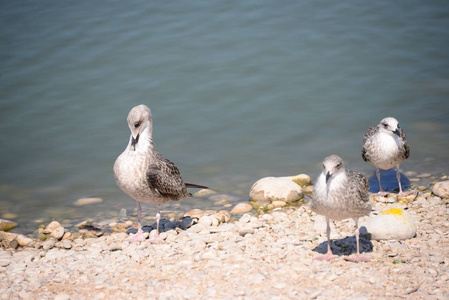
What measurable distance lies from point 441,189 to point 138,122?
5461mm

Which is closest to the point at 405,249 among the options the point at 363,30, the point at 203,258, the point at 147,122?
the point at 203,258

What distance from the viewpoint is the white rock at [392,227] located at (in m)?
8.51

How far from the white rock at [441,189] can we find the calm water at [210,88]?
149 centimetres

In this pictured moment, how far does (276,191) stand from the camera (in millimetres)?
11047

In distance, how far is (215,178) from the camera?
12477mm

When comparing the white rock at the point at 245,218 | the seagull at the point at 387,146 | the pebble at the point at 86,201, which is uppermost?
the seagull at the point at 387,146

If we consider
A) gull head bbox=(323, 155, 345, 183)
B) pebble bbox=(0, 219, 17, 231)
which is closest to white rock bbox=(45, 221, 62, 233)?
pebble bbox=(0, 219, 17, 231)

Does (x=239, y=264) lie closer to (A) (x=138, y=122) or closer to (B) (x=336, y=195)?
(B) (x=336, y=195)

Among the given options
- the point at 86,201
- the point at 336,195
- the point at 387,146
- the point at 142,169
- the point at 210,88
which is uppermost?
the point at 210,88

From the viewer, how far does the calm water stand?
12.9 meters

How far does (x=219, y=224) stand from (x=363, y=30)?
10.9 meters

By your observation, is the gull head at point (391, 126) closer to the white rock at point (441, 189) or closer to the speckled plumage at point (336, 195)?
the white rock at point (441, 189)

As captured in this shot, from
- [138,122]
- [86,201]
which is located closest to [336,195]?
[138,122]

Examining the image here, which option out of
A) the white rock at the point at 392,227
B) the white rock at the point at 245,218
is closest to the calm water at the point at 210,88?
the white rock at the point at 245,218
